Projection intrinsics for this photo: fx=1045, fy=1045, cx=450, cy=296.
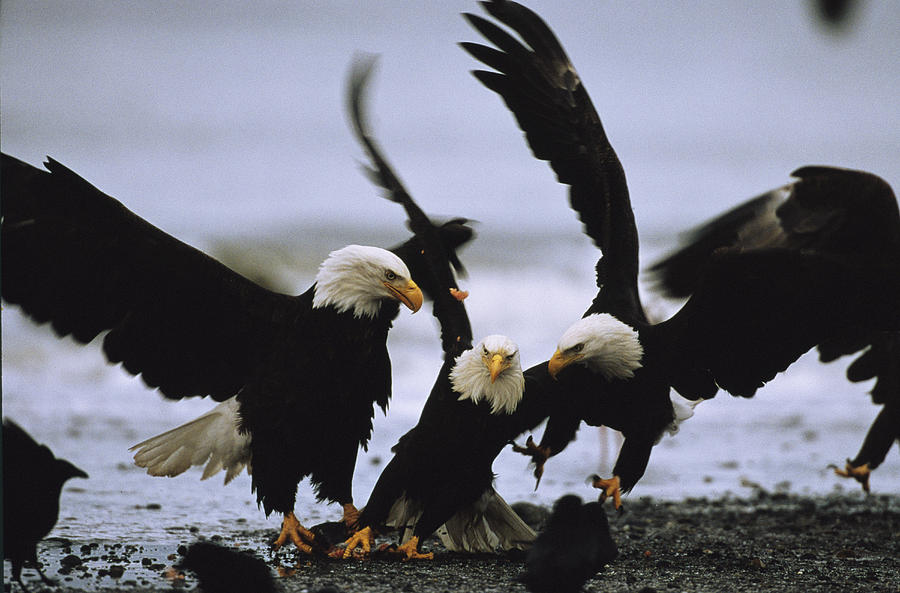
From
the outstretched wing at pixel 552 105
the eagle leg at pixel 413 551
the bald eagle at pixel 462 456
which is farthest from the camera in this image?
the outstretched wing at pixel 552 105

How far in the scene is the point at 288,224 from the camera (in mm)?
20094

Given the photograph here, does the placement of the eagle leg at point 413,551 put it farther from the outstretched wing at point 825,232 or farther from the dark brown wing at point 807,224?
the outstretched wing at point 825,232

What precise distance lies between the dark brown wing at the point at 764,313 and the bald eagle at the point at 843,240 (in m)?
1.39

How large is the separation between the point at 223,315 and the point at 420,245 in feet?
3.64

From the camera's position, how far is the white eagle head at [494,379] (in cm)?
420

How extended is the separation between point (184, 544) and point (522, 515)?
1.74 meters

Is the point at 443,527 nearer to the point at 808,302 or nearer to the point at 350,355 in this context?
the point at 350,355

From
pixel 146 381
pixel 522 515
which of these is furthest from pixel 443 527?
pixel 146 381

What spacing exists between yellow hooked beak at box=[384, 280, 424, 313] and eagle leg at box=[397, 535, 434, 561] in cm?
98

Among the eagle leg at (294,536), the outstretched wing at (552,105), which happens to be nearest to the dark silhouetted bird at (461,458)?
the eagle leg at (294,536)

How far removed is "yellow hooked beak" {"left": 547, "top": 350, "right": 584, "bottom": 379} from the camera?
454cm

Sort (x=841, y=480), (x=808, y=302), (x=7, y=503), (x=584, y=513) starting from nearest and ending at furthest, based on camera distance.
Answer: (x=7, y=503), (x=584, y=513), (x=808, y=302), (x=841, y=480)

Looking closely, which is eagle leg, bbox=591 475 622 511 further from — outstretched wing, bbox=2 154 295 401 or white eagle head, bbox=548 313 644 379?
outstretched wing, bbox=2 154 295 401

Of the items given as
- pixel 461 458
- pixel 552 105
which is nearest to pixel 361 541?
pixel 461 458
